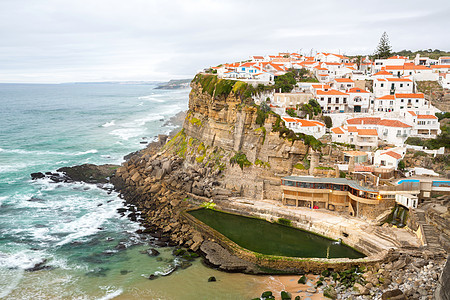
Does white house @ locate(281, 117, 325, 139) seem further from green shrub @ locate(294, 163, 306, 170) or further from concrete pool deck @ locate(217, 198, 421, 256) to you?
concrete pool deck @ locate(217, 198, 421, 256)

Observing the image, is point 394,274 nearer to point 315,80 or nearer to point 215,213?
point 215,213

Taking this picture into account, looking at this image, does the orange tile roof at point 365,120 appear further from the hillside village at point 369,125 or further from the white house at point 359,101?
the white house at point 359,101

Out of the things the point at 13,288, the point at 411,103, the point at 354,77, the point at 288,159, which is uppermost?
the point at 354,77

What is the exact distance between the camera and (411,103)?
43.1m

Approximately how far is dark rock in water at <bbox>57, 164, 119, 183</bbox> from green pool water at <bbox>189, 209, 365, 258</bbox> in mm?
17956

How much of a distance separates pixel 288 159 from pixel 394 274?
624 inches

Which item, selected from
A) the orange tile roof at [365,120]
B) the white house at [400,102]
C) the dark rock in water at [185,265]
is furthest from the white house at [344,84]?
the dark rock in water at [185,265]

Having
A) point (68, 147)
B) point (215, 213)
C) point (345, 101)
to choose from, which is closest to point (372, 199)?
point (215, 213)

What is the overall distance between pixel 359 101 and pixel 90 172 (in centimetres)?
3635

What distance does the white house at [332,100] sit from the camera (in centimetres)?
A: 4494

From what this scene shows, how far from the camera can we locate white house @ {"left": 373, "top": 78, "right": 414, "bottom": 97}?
46875 millimetres

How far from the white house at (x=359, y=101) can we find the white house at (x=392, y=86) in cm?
272

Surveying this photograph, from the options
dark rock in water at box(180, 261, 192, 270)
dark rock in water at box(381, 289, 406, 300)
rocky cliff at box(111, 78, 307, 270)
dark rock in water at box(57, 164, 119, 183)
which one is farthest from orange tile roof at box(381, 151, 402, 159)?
dark rock in water at box(57, 164, 119, 183)

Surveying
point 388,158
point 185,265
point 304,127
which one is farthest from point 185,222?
point 388,158
